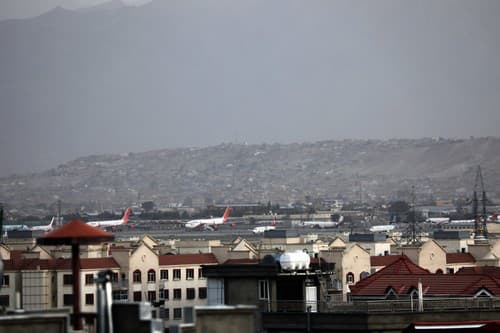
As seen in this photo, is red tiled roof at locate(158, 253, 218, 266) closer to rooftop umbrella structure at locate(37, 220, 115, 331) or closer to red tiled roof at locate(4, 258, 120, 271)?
red tiled roof at locate(4, 258, 120, 271)

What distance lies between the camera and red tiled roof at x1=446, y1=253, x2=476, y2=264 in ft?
231

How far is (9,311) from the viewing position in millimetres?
17328

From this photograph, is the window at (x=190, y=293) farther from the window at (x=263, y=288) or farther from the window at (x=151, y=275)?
the window at (x=263, y=288)

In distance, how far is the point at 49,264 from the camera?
6762 centimetres

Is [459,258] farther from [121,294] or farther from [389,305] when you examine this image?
[389,305]

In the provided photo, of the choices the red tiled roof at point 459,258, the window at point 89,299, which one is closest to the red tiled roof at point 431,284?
the window at point 89,299

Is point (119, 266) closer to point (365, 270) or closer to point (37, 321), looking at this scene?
point (365, 270)

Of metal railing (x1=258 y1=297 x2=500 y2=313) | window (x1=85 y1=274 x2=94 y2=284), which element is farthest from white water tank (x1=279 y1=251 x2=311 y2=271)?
window (x1=85 y1=274 x2=94 y2=284)

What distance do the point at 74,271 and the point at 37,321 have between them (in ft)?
1.87

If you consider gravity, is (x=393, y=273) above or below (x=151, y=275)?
below

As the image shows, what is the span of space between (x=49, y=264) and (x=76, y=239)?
52557 mm

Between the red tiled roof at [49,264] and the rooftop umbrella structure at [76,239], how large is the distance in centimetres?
5015

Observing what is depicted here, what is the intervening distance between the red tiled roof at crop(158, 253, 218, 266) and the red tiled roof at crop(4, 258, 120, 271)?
546 cm

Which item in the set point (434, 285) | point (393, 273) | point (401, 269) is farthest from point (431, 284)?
point (401, 269)
